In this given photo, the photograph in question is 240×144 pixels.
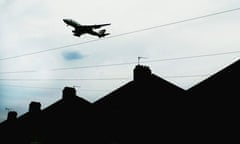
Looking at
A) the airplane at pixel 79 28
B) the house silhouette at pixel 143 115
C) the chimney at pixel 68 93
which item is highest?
the airplane at pixel 79 28

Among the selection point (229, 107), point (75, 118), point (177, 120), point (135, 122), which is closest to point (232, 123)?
point (229, 107)

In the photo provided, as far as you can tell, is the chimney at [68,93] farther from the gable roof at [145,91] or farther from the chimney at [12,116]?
the chimney at [12,116]

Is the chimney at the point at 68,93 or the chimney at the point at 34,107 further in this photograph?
the chimney at the point at 34,107

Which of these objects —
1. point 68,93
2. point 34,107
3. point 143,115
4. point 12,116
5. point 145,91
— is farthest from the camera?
point 12,116

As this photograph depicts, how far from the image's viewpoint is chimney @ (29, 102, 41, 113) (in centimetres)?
2891

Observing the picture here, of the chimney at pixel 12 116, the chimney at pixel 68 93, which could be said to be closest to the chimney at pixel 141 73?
the chimney at pixel 68 93

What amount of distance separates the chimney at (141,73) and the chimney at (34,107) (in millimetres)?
13268

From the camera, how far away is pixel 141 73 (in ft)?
65.2

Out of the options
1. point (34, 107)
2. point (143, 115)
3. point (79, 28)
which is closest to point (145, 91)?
point (143, 115)

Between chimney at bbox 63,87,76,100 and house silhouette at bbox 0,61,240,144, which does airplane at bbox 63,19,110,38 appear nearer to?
house silhouette at bbox 0,61,240,144

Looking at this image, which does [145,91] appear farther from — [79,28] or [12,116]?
[12,116]

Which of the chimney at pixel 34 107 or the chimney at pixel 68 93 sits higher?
the chimney at pixel 68 93

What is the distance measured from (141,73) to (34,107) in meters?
14.0

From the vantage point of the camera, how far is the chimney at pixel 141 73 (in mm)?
19781
